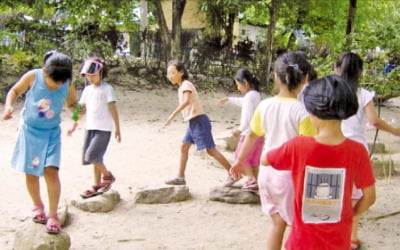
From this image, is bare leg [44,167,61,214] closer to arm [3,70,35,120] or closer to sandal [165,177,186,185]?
arm [3,70,35,120]

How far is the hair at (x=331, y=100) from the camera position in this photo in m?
2.42

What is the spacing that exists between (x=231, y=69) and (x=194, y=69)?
4.22 ft

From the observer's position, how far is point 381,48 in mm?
5930

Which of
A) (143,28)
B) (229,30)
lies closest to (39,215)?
(143,28)

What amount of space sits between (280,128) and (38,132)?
185 cm

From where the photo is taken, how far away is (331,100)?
2410mm

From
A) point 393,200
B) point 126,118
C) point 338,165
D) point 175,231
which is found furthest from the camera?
point 126,118

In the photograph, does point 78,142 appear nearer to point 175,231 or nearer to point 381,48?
point 175,231

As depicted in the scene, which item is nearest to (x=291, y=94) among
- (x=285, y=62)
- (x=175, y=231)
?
(x=285, y=62)

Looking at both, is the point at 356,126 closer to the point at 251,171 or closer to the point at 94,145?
the point at 251,171

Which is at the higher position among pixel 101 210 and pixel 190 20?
pixel 190 20

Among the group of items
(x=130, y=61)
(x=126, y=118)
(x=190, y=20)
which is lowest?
(x=126, y=118)

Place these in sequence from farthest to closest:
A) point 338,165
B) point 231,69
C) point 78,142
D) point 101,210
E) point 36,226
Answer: point 231,69
point 78,142
point 101,210
point 36,226
point 338,165

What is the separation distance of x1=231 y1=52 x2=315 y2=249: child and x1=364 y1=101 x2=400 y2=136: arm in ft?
2.32
